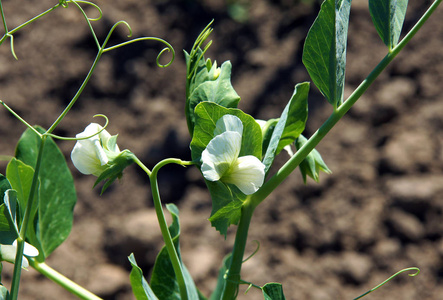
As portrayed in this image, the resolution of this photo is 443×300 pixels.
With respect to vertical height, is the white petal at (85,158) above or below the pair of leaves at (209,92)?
below

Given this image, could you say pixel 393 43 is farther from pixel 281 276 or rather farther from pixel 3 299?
pixel 281 276

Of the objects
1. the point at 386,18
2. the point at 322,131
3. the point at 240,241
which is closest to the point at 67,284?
the point at 240,241

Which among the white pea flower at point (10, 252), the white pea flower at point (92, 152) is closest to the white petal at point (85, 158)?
the white pea flower at point (92, 152)

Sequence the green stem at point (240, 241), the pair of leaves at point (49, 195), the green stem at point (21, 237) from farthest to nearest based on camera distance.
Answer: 1. the pair of leaves at point (49, 195)
2. the green stem at point (240, 241)
3. the green stem at point (21, 237)

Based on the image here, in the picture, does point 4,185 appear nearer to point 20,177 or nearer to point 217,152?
point 20,177

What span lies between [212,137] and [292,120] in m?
0.10

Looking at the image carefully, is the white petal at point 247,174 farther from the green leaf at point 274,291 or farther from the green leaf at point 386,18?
the green leaf at point 386,18

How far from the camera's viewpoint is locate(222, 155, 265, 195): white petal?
460 mm

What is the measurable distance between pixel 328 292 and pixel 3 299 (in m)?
1.15

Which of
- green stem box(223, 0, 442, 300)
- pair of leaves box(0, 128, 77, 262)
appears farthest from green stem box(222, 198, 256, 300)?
pair of leaves box(0, 128, 77, 262)

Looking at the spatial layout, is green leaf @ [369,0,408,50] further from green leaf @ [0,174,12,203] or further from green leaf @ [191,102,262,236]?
green leaf @ [0,174,12,203]

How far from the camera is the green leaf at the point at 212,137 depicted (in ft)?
1.52

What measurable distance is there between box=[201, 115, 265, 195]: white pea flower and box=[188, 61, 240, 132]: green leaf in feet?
0.19

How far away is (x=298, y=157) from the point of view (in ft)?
1.67
